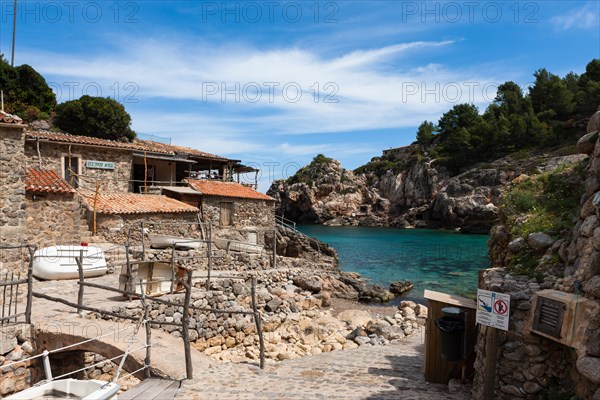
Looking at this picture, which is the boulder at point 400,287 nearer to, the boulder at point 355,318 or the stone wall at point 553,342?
the boulder at point 355,318

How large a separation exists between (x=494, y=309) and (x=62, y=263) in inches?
595

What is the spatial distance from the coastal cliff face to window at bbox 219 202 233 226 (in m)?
50.8

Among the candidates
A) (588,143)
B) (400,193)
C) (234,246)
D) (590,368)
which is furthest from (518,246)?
(400,193)

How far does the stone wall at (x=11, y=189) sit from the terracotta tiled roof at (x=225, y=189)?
47.1 feet

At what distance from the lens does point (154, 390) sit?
762 cm

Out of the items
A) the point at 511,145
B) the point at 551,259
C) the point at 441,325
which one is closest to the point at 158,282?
the point at 441,325

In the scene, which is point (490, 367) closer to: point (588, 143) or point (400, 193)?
point (588, 143)

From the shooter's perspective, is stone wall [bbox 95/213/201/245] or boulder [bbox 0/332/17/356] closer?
boulder [bbox 0/332/17/356]

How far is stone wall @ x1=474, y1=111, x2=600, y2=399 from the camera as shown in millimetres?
5113

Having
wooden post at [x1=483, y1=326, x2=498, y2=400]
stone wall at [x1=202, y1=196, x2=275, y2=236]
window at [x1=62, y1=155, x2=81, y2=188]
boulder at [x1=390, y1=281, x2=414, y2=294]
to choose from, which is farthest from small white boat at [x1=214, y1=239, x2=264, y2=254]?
wooden post at [x1=483, y1=326, x2=498, y2=400]

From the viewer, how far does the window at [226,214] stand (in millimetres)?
29828

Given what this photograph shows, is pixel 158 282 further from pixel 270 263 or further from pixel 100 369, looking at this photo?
pixel 270 263

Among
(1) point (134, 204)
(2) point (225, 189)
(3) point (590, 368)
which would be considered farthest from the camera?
(2) point (225, 189)

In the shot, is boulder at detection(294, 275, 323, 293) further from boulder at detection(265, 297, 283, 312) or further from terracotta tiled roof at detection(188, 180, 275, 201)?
terracotta tiled roof at detection(188, 180, 275, 201)
